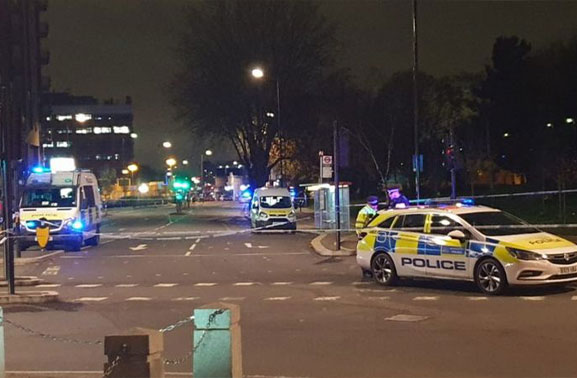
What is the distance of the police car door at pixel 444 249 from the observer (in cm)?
1362

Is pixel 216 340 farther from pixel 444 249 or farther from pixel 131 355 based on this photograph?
pixel 444 249

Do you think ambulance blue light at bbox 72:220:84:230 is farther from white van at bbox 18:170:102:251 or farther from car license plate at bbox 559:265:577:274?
car license plate at bbox 559:265:577:274

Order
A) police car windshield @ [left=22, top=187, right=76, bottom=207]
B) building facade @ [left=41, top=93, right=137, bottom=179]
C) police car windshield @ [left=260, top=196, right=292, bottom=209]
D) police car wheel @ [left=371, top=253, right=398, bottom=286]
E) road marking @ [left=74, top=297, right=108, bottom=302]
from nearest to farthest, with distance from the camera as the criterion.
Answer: road marking @ [left=74, top=297, right=108, bottom=302] < police car wheel @ [left=371, top=253, right=398, bottom=286] < police car windshield @ [left=22, top=187, right=76, bottom=207] < police car windshield @ [left=260, top=196, right=292, bottom=209] < building facade @ [left=41, top=93, right=137, bottom=179]

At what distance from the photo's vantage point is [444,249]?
1392 cm

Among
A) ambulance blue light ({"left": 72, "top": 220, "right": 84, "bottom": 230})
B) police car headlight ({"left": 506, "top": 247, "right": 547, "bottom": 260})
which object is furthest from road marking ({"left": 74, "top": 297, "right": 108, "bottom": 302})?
ambulance blue light ({"left": 72, "top": 220, "right": 84, "bottom": 230})

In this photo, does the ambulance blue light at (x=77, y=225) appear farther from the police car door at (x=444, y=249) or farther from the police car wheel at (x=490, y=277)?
the police car wheel at (x=490, y=277)

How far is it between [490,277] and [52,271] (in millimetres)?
11148

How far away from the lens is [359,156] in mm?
55781

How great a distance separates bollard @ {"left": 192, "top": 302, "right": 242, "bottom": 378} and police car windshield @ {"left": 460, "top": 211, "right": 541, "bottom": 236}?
8.32 metres

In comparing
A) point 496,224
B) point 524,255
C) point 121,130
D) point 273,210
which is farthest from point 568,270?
point 121,130

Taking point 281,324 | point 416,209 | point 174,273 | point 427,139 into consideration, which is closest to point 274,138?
point 427,139

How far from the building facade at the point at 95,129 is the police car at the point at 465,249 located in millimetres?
133861

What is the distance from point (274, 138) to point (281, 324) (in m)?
42.6

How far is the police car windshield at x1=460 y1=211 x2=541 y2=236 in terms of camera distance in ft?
44.9
